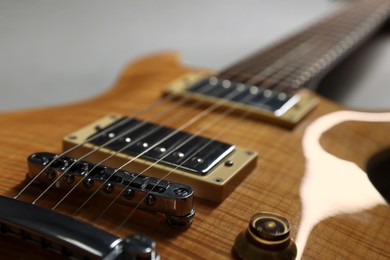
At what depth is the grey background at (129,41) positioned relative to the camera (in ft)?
3.86

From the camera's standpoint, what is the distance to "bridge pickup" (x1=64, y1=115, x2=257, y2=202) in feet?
1.79

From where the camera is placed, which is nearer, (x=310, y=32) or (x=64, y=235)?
(x=64, y=235)

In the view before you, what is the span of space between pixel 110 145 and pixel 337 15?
940 millimetres

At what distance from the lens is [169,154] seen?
1.92 ft

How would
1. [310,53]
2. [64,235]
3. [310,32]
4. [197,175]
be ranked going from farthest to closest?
[310,32] → [310,53] → [197,175] → [64,235]

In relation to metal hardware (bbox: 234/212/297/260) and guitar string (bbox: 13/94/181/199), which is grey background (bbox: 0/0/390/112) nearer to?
guitar string (bbox: 13/94/181/199)

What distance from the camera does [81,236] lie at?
42cm

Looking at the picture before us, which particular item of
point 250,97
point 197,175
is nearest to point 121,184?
point 197,175

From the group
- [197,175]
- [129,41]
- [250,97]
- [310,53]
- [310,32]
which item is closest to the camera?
[197,175]

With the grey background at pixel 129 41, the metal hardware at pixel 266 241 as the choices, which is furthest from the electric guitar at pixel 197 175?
the grey background at pixel 129 41

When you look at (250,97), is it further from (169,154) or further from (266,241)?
(266,241)

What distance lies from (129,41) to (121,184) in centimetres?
108

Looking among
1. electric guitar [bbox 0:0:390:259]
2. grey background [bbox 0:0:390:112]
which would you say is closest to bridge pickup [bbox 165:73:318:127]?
electric guitar [bbox 0:0:390:259]

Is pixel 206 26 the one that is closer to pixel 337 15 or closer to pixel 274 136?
pixel 337 15
